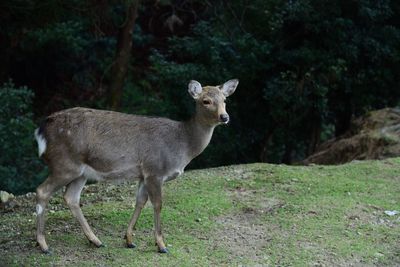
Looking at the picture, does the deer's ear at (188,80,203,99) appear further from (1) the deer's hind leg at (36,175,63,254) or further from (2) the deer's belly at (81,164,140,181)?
(1) the deer's hind leg at (36,175,63,254)

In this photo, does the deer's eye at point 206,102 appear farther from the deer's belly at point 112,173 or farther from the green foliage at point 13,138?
the green foliage at point 13,138

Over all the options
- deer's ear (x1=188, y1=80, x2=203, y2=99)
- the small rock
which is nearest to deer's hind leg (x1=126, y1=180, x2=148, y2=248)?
deer's ear (x1=188, y1=80, x2=203, y2=99)

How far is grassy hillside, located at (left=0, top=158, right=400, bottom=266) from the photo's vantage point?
7.51m

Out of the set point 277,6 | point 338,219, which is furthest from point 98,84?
point 338,219

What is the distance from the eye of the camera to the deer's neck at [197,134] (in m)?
7.94

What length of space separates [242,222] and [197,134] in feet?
4.07

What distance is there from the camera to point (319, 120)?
600 inches

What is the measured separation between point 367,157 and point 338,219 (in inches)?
142

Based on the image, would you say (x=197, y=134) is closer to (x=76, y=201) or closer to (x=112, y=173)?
(x=112, y=173)

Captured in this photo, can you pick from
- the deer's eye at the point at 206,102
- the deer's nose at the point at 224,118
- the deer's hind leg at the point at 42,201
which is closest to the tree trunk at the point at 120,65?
the deer's eye at the point at 206,102

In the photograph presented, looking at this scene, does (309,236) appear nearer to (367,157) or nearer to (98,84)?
(367,157)

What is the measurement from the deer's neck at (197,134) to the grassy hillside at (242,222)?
3.05ft

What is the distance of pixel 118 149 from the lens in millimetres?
7582

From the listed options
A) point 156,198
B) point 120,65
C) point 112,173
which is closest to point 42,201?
point 112,173
